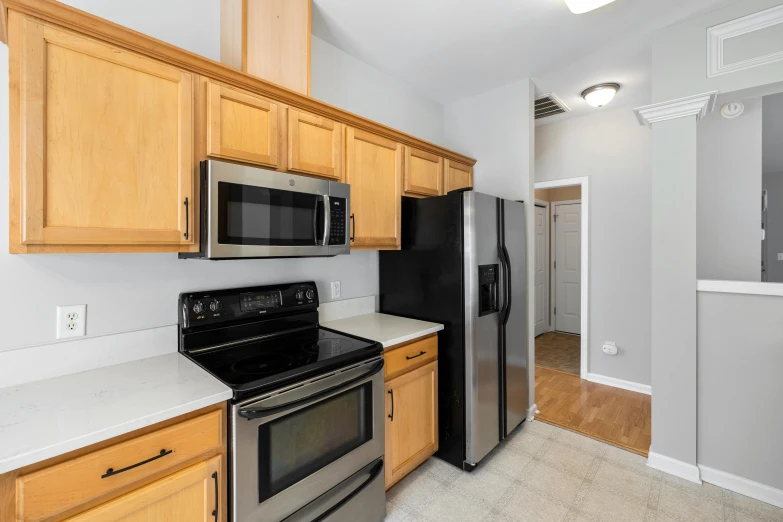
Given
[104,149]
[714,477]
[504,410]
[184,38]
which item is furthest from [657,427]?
[184,38]

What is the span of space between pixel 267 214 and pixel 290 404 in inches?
32.6

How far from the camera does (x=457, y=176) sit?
293 centimetres

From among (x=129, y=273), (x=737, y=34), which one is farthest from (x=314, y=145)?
(x=737, y=34)

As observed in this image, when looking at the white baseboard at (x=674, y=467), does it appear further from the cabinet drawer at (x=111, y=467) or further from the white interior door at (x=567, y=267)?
the white interior door at (x=567, y=267)

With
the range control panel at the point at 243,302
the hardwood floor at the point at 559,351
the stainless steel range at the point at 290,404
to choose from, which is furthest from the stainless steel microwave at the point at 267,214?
the hardwood floor at the point at 559,351

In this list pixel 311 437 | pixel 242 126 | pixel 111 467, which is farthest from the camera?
pixel 242 126

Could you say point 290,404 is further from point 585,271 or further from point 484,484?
point 585,271

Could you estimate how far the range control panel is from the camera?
1.67m

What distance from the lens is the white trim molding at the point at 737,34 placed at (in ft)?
6.25

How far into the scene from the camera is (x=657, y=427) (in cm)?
223

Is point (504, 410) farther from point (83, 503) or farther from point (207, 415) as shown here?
point (83, 503)

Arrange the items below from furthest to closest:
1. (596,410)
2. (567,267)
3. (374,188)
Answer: (567,267) < (596,410) < (374,188)

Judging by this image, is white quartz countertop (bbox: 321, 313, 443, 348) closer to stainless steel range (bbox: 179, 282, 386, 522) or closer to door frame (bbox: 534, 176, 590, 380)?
stainless steel range (bbox: 179, 282, 386, 522)

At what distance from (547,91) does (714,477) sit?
297cm
